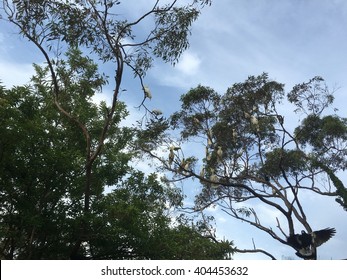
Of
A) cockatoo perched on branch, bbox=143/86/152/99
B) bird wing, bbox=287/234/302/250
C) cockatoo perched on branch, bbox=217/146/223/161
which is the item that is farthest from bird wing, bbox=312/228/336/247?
cockatoo perched on branch, bbox=143/86/152/99

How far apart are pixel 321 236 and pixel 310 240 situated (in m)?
0.40

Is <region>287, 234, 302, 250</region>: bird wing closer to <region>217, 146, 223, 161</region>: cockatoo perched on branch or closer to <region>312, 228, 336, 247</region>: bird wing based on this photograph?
<region>312, 228, 336, 247</region>: bird wing

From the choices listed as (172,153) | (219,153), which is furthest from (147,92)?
(219,153)

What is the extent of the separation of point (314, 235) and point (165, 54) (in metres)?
9.18

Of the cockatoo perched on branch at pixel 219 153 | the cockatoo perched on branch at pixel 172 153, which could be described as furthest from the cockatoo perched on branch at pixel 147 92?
the cockatoo perched on branch at pixel 219 153

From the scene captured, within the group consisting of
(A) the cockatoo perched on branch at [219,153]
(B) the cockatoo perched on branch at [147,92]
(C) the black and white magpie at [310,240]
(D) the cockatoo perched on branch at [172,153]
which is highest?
(A) the cockatoo perched on branch at [219,153]

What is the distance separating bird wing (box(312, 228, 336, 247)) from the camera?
595 inches

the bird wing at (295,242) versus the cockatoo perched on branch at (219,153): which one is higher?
the cockatoo perched on branch at (219,153)

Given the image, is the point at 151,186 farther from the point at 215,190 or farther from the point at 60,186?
the point at 215,190

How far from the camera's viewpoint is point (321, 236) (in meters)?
15.3

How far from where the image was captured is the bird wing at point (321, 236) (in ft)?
49.5

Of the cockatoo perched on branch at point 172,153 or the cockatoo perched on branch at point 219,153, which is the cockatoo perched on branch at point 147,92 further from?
the cockatoo perched on branch at point 219,153

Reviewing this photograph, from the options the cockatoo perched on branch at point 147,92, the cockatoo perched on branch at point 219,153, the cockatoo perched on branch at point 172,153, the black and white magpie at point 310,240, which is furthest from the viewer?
the cockatoo perched on branch at point 219,153

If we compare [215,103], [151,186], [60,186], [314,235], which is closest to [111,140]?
[151,186]
